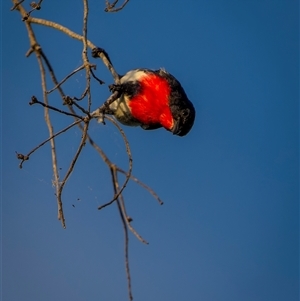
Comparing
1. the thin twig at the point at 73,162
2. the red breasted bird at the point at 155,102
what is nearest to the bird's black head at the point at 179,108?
the red breasted bird at the point at 155,102

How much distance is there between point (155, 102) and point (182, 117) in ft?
0.74

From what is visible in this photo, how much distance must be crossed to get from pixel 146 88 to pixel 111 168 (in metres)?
0.65

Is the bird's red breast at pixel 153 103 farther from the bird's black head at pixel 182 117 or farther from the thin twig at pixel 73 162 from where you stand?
the thin twig at pixel 73 162

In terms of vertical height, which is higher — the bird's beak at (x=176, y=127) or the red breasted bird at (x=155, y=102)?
the red breasted bird at (x=155, y=102)

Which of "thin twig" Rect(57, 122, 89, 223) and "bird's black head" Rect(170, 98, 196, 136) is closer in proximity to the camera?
"thin twig" Rect(57, 122, 89, 223)

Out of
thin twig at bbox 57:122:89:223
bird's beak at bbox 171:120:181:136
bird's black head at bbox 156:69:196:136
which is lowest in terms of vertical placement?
thin twig at bbox 57:122:89:223

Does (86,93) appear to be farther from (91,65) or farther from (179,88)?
(179,88)

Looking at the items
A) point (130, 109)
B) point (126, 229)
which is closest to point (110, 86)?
point (130, 109)

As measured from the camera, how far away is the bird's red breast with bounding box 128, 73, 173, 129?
3400mm

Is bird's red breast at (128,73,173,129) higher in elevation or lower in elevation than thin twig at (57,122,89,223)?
higher

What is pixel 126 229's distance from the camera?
3.18 m

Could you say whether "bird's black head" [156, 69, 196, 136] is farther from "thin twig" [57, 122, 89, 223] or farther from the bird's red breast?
"thin twig" [57, 122, 89, 223]

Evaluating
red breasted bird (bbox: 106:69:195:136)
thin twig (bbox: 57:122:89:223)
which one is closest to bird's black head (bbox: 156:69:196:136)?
red breasted bird (bbox: 106:69:195:136)

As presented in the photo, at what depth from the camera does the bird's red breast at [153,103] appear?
340 cm
